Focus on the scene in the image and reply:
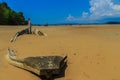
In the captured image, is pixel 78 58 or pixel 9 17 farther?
pixel 9 17

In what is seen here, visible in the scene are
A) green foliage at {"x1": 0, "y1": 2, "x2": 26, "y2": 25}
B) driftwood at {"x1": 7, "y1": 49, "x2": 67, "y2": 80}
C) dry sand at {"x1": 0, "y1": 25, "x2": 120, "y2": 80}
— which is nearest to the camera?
driftwood at {"x1": 7, "y1": 49, "x2": 67, "y2": 80}

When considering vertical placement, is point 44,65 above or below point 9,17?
below

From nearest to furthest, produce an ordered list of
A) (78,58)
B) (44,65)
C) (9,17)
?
(44,65)
(78,58)
(9,17)

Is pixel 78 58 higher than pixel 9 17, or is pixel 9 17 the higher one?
pixel 9 17

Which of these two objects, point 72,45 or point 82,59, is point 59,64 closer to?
point 82,59

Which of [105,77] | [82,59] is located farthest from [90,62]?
[105,77]

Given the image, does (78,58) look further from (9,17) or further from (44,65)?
(9,17)

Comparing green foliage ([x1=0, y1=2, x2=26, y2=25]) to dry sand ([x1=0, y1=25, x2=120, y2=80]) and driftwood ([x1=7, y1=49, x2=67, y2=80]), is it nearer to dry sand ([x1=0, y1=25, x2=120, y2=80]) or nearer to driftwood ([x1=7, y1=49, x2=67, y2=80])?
dry sand ([x1=0, y1=25, x2=120, y2=80])

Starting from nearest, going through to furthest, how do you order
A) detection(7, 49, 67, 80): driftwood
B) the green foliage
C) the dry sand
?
detection(7, 49, 67, 80): driftwood → the dry sand → the green foliage

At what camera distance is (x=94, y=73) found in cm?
792

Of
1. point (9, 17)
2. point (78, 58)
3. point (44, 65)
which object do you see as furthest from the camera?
point (9, 17)

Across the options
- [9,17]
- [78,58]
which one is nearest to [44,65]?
[78,58]

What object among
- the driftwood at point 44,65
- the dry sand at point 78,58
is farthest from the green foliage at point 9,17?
the driftwood at point 44,65

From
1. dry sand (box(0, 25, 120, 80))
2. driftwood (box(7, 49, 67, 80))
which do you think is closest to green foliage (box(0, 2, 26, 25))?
dry sand (box(0, 25, 120, 80))
